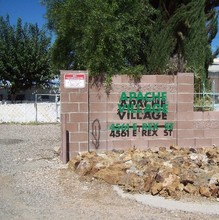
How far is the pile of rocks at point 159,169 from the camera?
253 inches

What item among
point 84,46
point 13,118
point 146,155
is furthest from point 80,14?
point 13,118

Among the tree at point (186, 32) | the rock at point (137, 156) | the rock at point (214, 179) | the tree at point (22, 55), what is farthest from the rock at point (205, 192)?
the tree at point (22, 55)

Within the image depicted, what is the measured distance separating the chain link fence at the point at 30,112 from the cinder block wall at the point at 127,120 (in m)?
11.5

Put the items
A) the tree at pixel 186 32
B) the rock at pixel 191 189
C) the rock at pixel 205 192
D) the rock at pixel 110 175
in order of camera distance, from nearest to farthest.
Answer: the rock at pixel 205 192, the rock at pixel 191 189, the rock at pixel 110 175, the tree at pixel 186 32

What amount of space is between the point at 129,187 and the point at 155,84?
3368 millimetres

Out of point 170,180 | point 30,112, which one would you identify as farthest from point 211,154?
point 30,112

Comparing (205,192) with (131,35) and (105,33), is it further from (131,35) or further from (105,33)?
(131,35)

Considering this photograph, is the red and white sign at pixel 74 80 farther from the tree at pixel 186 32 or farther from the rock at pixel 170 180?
the rock at pixel 170 180

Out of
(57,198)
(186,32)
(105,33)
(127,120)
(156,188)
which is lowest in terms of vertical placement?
(57,198)

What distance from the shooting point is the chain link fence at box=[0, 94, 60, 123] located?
20281mm

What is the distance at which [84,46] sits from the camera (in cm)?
930

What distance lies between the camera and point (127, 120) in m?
9.12

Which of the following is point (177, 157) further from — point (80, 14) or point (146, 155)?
point (80, 14)

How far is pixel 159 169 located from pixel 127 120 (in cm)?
234
